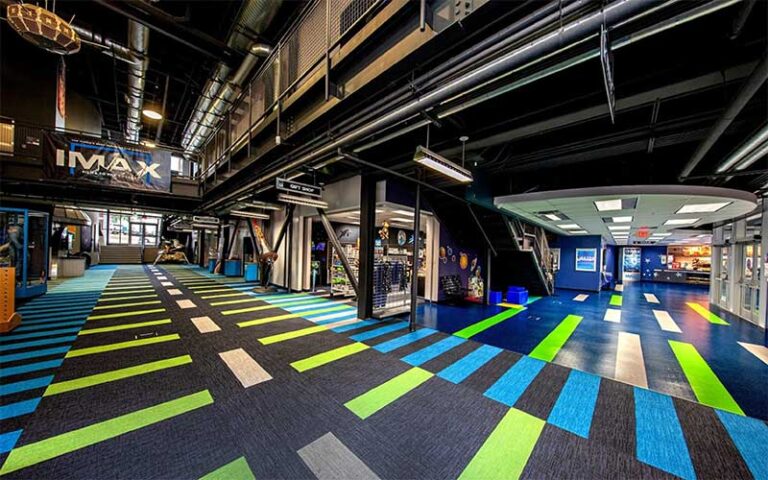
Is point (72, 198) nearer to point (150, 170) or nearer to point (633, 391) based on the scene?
point (150, 170)

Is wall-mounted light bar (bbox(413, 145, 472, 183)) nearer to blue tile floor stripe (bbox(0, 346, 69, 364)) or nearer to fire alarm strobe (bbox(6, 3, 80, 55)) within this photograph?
fire alarm strobe (bbox(6, 3, 80, 55))

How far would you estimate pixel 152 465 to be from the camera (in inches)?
72.5

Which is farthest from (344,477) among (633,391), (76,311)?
(76,311)

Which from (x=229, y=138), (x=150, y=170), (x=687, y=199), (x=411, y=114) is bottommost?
(x=687, y=199)

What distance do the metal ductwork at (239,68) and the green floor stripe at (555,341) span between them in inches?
263

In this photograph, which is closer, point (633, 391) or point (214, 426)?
point (214, 426)

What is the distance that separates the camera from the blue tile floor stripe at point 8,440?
194 cm

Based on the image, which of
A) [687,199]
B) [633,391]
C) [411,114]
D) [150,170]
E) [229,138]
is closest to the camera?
[411,114]

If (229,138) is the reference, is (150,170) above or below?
below

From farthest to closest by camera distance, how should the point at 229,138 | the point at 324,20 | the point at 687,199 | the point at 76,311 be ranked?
the point at 229,138 → the point at 76,311 → the point at 687,199 → the point at 324,20

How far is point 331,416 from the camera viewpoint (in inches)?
96.4

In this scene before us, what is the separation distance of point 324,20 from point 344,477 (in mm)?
4803

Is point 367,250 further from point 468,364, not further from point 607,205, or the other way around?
point 607,205

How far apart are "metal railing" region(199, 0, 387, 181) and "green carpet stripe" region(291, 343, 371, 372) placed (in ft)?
11.7
